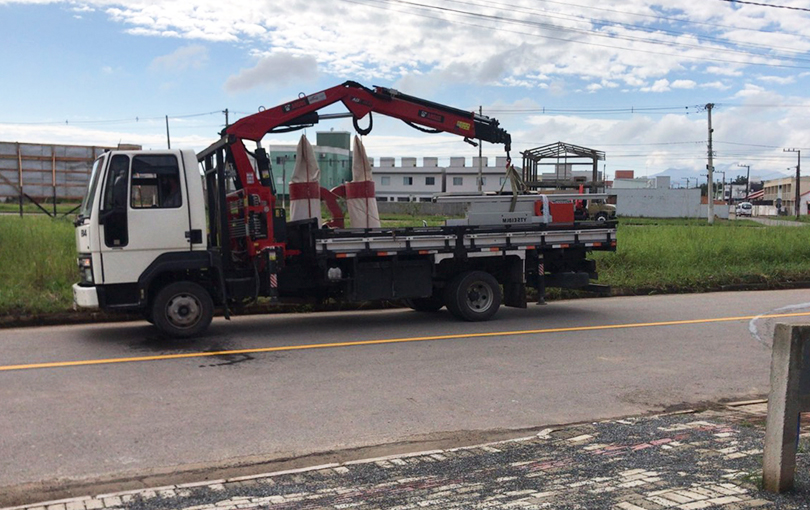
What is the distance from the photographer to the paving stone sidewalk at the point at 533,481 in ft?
14.3

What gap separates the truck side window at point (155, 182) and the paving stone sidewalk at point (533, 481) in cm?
595

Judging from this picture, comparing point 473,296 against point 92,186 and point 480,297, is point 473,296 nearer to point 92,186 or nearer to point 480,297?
point 480,297

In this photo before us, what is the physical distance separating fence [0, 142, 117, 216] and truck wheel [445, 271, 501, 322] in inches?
575

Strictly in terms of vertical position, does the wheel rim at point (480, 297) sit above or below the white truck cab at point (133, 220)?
below

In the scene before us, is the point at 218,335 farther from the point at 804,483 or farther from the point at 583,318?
the point at 804,483

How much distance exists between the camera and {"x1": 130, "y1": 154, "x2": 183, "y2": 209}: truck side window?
9859 mm

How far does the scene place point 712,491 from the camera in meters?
4.46

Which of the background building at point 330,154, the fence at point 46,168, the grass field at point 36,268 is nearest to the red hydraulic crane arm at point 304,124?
the grass field at point 36,268

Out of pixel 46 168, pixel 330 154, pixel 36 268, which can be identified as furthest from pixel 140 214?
pixel 330 154

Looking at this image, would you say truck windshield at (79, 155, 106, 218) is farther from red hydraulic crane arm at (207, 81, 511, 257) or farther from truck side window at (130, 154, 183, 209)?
red hydraulic crane arm at (207, 81, 511, 257)

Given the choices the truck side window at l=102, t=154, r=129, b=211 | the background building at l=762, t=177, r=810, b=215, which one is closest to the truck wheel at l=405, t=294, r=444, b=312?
the truck side window at l=102, t=154, r=129, b=211

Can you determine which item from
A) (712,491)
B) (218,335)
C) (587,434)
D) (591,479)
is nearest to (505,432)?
(587,434)

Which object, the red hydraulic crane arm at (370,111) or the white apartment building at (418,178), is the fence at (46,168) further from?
the white apartment building at (418,178)

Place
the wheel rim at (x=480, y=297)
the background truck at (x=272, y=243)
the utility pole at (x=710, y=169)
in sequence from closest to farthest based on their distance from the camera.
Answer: the background truck at (x=272, y=243) < the wheel rim at (x=480, y=297) < the utility pole at (x=710, y=169)
